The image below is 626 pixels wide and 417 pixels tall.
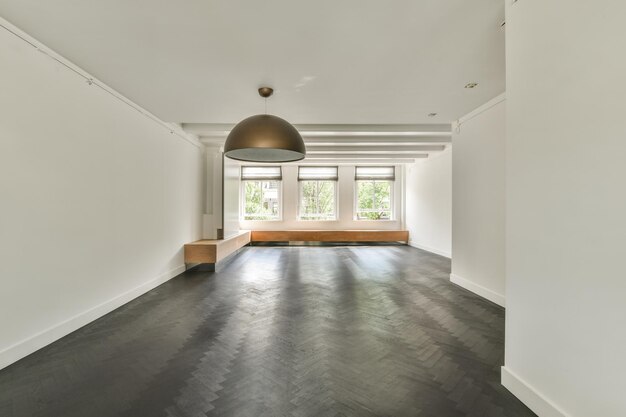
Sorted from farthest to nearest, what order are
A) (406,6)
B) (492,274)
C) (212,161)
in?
(212,161), (492,274), (406,6)

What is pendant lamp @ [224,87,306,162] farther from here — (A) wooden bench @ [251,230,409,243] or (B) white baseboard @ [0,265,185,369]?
(A) wooden bench @ [251,230,409,243]

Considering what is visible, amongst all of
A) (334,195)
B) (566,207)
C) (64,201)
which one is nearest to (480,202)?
(566,207)

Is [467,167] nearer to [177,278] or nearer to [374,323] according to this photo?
[374,323]

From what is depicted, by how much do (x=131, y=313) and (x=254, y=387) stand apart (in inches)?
94.8

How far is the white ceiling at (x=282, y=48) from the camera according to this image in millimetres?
2154

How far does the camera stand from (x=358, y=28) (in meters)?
2.37

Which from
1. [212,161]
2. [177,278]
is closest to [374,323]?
A: [177,278]

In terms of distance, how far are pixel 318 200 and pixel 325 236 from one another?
1547 mm

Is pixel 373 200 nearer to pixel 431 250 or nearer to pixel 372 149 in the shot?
pixel 431 250

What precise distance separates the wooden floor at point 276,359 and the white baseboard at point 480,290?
133 millimetres

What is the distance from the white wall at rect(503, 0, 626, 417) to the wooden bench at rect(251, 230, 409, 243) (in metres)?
8.27

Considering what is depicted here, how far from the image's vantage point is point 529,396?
1806 mm

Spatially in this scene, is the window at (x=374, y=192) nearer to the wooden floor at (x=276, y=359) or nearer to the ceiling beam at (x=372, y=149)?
the ceiling beam at (x=372, y=149)

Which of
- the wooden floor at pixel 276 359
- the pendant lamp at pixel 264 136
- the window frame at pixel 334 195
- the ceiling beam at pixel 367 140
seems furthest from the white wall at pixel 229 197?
the pendant lamp at pixel 264 136
